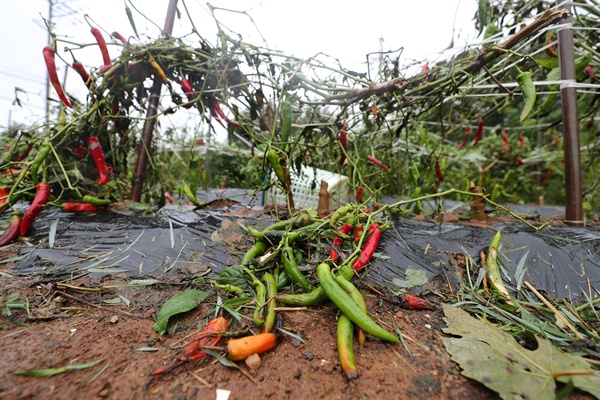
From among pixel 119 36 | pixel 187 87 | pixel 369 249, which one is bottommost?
pixel 369 249

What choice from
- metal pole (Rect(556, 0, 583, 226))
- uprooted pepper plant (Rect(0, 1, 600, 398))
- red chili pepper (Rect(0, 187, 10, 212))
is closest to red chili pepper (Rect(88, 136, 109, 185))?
uprooted pepper plant (Rect(0, 1, 600, 398))

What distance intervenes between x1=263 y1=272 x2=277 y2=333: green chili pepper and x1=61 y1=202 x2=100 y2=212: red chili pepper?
5.38 feet

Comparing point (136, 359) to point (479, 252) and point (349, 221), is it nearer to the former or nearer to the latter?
point (349, 221)

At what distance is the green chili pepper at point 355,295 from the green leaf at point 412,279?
0.31 metres

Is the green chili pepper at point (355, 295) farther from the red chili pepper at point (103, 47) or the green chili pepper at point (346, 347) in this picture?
the red chili pepper at point (103, 47)

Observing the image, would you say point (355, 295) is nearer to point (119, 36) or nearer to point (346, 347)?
point (346, 347)

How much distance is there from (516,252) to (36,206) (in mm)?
2811

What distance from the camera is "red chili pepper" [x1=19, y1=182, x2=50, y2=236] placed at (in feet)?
5.63

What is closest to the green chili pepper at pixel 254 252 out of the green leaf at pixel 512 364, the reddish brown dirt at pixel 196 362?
the reddish brown dirt at pixel 196 362

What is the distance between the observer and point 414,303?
1.16 meters

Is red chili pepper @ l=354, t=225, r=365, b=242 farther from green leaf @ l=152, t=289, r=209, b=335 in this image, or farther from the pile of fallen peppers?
green leaf @ l=152, t=289, r=209, b=335

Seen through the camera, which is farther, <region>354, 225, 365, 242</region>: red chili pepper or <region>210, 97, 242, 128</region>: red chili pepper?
<region>210, 97, 242, 128</region>: red chili pepper

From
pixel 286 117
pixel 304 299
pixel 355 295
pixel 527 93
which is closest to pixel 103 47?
pixel 286 117

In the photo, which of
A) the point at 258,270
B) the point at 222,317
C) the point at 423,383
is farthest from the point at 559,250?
the point at 222,317
